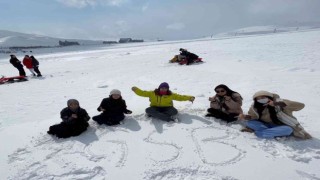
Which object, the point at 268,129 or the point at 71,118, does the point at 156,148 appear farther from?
the point at 268,129

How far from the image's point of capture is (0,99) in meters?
9.85

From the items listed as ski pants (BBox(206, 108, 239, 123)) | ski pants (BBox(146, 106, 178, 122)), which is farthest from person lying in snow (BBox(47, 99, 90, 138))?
ski pants (BBox(206, 108, 239, 123))

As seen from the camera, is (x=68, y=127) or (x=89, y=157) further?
(x=68, y=127)

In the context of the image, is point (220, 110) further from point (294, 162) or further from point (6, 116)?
point (6, 116)

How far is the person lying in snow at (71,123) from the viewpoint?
220 inches

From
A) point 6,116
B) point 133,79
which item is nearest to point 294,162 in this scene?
point 6,116

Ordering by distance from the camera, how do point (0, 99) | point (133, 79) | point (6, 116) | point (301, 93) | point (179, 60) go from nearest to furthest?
point (6, 116), point (301, 93), point (0, 99), point (133, 79), point (179, 60)

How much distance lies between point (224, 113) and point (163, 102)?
4.95 ft

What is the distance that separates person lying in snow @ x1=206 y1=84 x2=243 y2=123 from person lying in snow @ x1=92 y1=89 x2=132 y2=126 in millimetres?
2326

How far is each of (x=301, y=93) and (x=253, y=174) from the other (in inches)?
207

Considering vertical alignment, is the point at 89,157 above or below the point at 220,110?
below

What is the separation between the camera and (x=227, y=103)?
235 inches

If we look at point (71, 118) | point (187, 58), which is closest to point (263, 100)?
point (71, 118)

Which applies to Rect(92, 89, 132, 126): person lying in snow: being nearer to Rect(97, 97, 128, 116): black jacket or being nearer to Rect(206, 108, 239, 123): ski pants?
Rect(97, 97, 128, 116): black jacket
